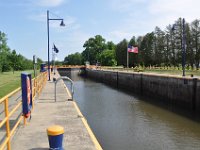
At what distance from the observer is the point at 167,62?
88938 millimetres

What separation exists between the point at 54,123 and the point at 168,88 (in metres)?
18.6

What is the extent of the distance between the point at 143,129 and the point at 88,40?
131960 mm

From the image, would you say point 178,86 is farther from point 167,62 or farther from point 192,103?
point 167,62

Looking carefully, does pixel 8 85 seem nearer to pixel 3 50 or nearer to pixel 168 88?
pixel 168 88

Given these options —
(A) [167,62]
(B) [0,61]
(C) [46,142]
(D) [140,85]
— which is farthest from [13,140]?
(B) [0,61]

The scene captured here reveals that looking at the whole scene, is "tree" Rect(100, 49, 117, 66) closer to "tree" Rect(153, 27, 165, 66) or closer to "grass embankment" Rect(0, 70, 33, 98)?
"tree" Rect(153, 27, 165, 66)

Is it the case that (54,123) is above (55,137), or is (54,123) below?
below

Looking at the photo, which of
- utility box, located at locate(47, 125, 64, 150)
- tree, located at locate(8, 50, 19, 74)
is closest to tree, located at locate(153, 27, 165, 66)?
tree, located at locate(8, 50, 19, 74)

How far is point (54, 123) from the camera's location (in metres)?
12.0

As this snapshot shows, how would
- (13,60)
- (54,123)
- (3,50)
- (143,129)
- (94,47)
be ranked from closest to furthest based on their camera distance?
(54,123) → (143,129) → (3,50) → (13,60) → (94,47)

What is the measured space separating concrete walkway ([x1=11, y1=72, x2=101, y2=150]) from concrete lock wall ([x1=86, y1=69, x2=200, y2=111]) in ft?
34.3

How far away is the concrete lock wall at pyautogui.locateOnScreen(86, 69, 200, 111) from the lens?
2331 centimetres

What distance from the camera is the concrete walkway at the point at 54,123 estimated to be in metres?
8.97

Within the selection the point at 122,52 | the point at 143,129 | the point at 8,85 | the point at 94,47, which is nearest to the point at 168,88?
the point at 143,129
